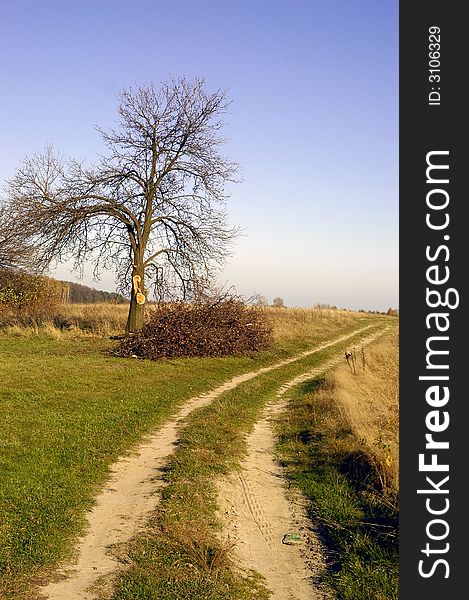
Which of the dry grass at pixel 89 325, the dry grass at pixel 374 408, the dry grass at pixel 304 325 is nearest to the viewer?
the dry grass at pixel 374 408

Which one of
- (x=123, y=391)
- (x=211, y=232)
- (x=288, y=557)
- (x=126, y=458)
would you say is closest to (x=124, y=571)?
(x=288, y=557)

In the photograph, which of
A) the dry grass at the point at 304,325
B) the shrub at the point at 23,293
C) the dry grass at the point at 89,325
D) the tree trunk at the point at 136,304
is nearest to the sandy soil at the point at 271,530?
the dry grass at the point at 89,325

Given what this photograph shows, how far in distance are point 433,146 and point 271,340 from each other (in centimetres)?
2203

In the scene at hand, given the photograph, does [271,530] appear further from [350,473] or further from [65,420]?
[65,420]

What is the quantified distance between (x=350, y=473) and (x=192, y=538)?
334 centimetres

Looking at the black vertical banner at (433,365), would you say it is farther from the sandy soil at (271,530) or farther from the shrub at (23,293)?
the shrub at (23,293)

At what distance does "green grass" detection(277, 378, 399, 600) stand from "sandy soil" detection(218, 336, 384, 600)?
0.18 m

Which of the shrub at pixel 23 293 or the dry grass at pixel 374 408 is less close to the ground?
the shrub at pixel 23 293

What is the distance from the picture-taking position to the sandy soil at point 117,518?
5195mm

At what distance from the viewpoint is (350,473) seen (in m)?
8.66

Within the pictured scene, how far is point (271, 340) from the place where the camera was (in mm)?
26453

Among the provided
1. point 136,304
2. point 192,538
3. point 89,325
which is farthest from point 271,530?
point 89,325

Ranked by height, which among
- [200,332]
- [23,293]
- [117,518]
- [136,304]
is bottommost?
[117,518]

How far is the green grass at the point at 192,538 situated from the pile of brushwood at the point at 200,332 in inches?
414
